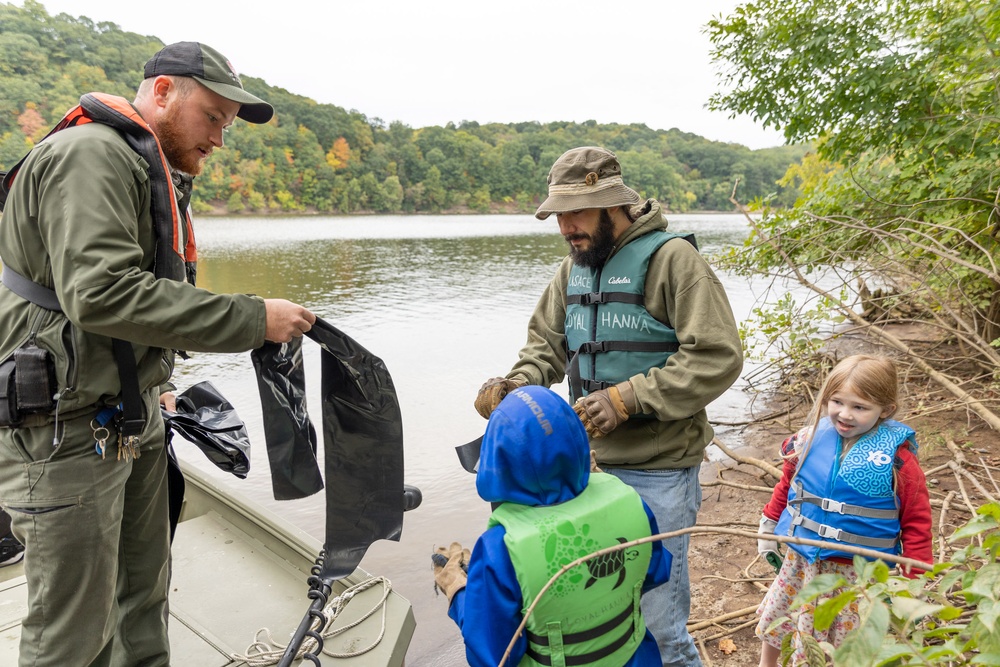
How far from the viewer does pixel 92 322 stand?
170 cm

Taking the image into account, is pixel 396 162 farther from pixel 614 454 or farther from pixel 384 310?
pixel 614 454

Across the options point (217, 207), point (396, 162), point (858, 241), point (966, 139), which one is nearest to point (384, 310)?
point (858, 241)

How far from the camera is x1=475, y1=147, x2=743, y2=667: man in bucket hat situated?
2.13 m

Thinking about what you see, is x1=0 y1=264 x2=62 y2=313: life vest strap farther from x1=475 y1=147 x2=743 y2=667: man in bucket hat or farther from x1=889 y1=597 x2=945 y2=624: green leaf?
x1=889 y1=597 x2=945 y2=624: green leaf

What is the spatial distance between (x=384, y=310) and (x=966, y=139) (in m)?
13.0

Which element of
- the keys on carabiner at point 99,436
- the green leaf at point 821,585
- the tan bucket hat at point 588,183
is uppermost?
the tan bucket hat at point 588,183

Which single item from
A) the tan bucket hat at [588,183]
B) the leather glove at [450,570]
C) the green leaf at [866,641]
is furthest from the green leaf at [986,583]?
the tan bucket hat at [588,183]

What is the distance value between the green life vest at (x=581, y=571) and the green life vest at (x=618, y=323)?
692mm

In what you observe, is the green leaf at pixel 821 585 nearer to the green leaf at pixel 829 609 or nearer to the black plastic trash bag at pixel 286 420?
the green leaf at pixel 829 609

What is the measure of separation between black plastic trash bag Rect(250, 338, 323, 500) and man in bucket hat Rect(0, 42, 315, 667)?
312mm

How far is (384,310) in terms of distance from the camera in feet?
53.3

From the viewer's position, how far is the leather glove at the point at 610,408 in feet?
Result: 7.01

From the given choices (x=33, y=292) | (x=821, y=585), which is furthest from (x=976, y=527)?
(x=33, y=292)

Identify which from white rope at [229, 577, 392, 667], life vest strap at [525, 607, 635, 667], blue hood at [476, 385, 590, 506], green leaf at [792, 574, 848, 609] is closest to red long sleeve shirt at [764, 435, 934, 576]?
life vest strap at [525, 607, 635, 667]
